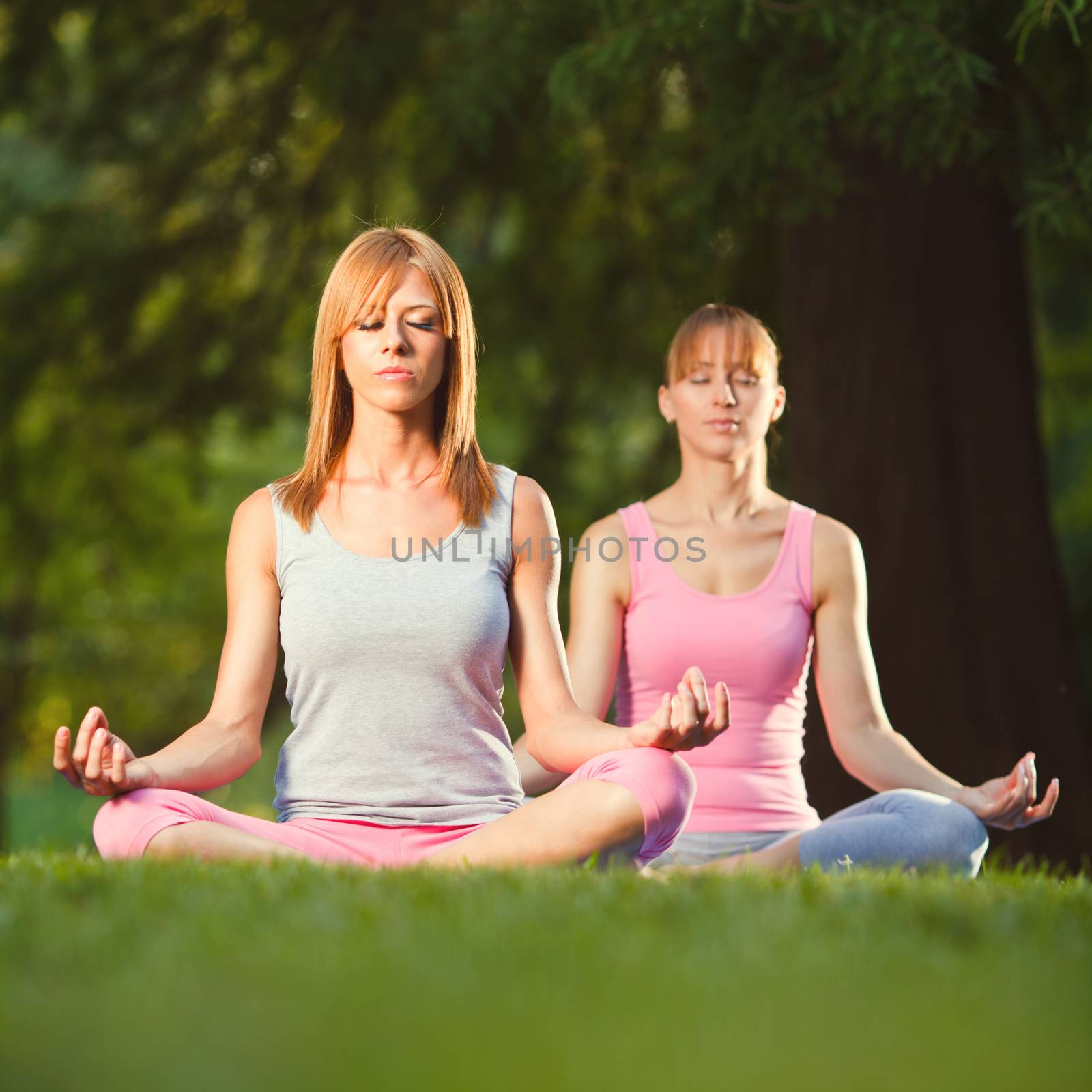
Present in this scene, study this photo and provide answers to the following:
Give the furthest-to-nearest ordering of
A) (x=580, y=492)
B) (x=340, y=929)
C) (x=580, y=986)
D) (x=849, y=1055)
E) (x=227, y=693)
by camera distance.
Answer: (x=580, y=492) < (x=227, y=693) < (x=340, y=929) < (x=580, y=986) < (x=849, y=1055)

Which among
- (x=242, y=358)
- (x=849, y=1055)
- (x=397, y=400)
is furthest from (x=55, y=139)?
(x=849, y=1055)

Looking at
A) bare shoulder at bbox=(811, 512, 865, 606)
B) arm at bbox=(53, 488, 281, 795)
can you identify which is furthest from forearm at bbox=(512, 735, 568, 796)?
bare shoulder at bbox=(811, 512, 865, 606)

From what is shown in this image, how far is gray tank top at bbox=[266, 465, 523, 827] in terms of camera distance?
4.14 metres

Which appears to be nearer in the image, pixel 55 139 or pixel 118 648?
pixel 55 139

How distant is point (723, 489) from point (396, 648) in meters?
1.57

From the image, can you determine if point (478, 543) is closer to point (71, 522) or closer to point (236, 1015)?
point (236, 1015)

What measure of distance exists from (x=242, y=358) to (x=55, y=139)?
6.08 ft

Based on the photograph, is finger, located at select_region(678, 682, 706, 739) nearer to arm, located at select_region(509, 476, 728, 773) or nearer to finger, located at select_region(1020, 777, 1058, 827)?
arm, located at select_region(509, 476, 728, 773)

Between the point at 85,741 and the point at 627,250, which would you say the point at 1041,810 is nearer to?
the point at 85,741

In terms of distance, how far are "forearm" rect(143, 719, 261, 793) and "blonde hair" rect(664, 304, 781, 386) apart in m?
2.03

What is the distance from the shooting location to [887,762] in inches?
190

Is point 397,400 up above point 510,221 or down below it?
below

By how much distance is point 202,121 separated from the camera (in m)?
9.46

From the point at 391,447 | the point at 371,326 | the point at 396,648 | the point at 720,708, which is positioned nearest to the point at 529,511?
the point at 391,447
